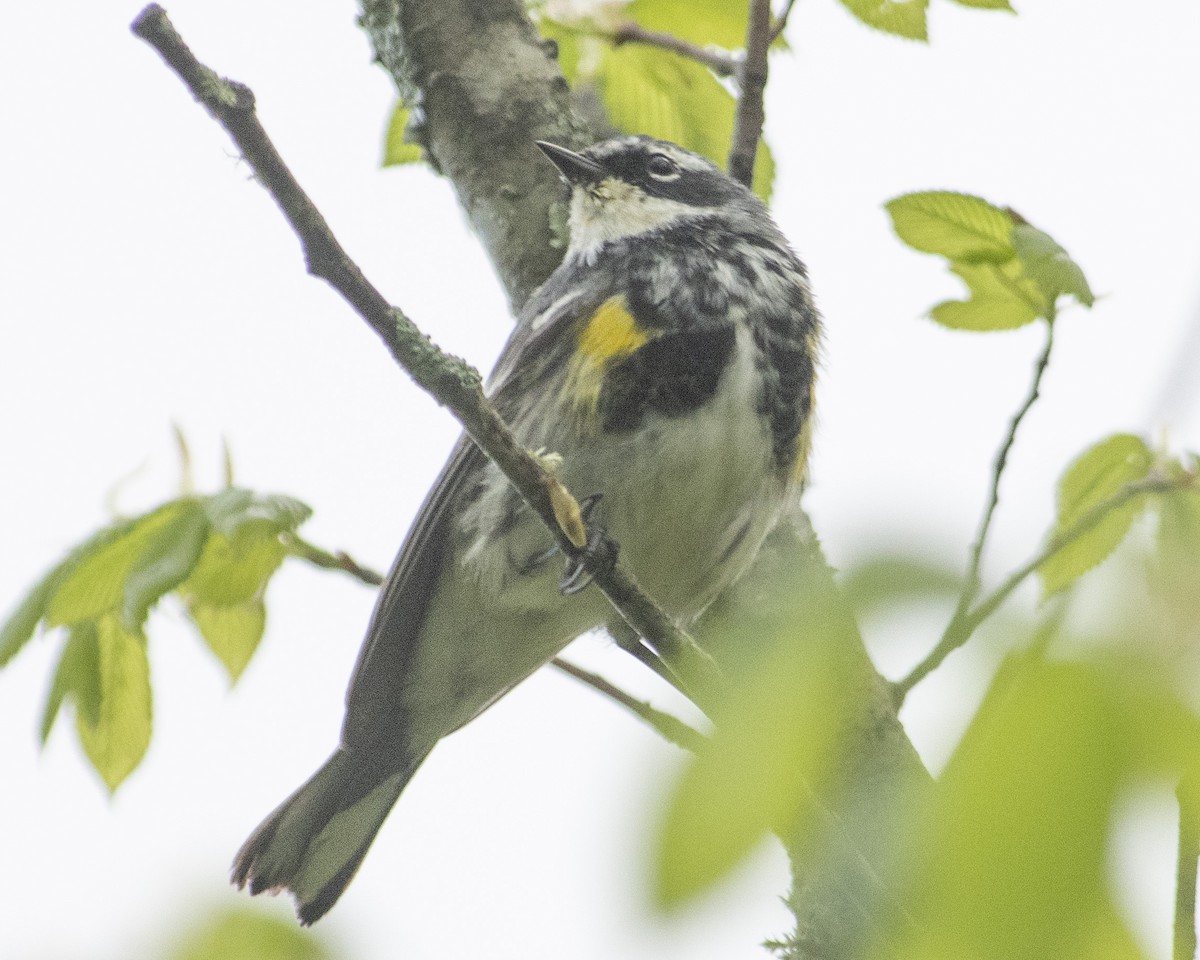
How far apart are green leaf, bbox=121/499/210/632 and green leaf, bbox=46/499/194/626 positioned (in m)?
0.04

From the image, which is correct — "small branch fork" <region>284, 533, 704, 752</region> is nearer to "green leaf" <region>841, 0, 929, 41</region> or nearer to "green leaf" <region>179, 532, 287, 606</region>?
"green leaf" <region>179, 532, 287, 606</region>

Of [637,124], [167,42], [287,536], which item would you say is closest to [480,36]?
[637,124]

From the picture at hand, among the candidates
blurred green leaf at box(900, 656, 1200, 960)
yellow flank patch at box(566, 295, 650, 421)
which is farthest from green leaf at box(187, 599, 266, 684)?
blurred green leaf at box(900, 656, 1200, 960)

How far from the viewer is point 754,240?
4.18m

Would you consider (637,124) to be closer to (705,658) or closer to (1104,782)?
(705,658)

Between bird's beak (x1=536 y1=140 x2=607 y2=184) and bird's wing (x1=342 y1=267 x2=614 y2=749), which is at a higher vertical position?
bird's beak (x1=536 y1=140 x2=607 y2=184)

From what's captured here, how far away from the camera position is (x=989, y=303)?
9.08 ft

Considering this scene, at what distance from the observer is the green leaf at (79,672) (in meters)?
2.80

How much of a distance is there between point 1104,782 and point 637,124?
10.7ft

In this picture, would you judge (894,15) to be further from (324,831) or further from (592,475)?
(324,831)

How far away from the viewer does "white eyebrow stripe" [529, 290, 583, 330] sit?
12.4ft

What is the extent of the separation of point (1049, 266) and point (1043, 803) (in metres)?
1.78

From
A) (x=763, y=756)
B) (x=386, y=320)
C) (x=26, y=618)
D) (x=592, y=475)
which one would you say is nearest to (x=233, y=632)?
(x=26, y=618)

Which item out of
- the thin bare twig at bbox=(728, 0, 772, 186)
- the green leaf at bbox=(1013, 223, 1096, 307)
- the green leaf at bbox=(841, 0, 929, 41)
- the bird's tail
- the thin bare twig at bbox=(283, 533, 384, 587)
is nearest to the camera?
the green leaf at bbox=(1013, 223, 1096, 307)
